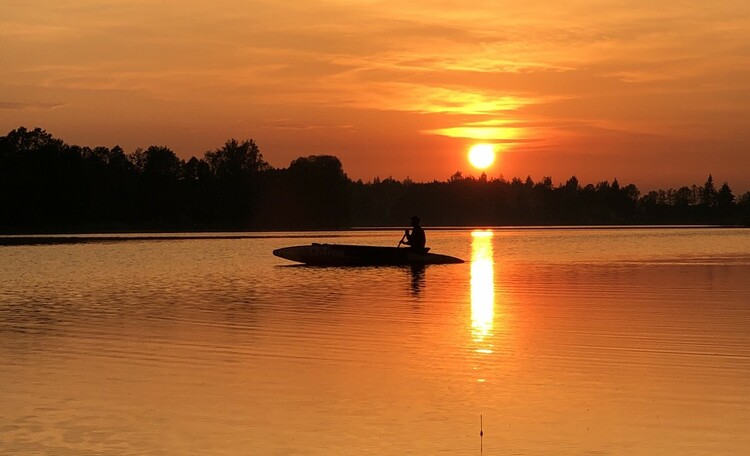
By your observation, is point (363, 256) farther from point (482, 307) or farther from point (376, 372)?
point (376, 372)

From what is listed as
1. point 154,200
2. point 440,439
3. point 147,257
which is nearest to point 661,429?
point 440,439

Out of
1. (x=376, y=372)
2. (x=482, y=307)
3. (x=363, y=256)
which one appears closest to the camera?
(x=376, y=372)

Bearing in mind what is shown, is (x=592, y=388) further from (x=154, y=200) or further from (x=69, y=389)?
(x=154, y=200)

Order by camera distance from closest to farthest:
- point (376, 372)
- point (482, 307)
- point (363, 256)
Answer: point (376, 372) < point (482, 307) < point (363, 256)

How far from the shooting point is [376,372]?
2019cm

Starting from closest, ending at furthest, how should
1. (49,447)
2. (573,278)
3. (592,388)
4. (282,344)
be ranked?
(49,447) < (592,388) < (282,344) < (573,278)

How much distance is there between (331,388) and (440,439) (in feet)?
13.7

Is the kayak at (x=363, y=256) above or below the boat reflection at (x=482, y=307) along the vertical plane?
above

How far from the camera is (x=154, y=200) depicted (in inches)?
7229

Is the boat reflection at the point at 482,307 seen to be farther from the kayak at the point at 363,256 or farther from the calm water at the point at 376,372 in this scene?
the kayak at the point at 363,256

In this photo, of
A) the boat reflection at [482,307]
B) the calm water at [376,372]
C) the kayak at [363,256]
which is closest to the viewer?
the calm water at [376,372]

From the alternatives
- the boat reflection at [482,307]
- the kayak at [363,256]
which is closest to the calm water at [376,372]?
the boat reflection at [482,307]

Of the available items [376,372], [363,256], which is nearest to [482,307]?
[376,372]

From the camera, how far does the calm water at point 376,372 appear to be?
47.9 feet
